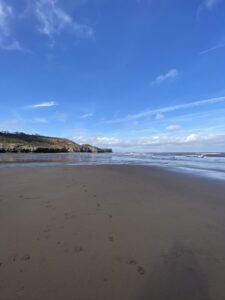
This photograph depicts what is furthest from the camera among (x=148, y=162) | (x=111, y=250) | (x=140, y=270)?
(x=148, y=162)

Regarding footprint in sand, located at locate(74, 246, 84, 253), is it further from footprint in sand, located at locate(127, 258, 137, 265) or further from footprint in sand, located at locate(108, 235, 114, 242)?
footprint in sand, located at locate(127, 258, 137, 265)

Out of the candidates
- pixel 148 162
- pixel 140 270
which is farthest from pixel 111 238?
pixel 148 162

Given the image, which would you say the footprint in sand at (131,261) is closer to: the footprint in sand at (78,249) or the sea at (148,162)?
the footprint in sand at (78,249)

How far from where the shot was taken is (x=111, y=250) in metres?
3.46

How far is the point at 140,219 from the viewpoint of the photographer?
→ 494 centimetres

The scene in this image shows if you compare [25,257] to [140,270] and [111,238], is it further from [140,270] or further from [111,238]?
[140,270]

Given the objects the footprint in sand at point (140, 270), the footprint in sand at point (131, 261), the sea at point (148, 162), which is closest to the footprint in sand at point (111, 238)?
the footprint in sand at point (131, 261)

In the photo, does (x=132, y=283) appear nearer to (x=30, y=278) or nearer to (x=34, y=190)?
(x=30, y=278)

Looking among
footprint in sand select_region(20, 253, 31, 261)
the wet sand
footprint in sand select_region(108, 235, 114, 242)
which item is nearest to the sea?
→ the wet sand

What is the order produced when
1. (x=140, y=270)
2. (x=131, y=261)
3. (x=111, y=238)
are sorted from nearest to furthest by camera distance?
1. (x=140, y=270)
2. (x=131, y=261)
3. (x=111, y=238)

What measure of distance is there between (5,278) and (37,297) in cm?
58

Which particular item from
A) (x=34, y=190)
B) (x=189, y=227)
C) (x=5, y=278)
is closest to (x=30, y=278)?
(x=5, y=278)

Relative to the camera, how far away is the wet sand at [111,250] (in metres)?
2.53

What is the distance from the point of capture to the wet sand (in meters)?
2.53
